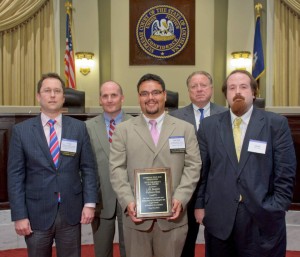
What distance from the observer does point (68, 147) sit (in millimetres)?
2215

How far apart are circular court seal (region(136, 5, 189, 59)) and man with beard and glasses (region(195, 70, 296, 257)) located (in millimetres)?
5941

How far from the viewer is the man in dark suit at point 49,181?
214 cm

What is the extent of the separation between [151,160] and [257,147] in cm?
57

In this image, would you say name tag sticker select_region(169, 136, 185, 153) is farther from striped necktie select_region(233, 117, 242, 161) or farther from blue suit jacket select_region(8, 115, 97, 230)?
blue suit jacket select_region(8, 115, 97, 230)

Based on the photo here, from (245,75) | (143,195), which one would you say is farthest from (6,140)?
(245,75)

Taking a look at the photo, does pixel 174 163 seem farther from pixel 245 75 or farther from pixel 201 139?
pixel 245 75

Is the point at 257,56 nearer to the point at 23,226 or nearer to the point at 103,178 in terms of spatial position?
the point at 103,178

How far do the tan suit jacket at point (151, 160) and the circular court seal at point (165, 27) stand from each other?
5915 millimetres

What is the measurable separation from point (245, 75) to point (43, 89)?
44.5 inches

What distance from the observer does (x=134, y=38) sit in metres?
7.92

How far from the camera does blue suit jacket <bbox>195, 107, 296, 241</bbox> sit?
201cm

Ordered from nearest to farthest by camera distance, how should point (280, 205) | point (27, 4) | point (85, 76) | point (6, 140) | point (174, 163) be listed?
point (280, 205) < point (174, 163) < point (6, 140) < point (27, 4) < point (85, 76)

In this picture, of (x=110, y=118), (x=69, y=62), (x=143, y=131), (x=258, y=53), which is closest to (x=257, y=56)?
(x=258, y=53)

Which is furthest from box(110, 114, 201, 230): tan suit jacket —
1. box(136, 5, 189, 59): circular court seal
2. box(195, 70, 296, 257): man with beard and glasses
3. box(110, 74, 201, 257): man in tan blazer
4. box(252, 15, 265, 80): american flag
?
box(136, 5, 189, 59): circular court seal
